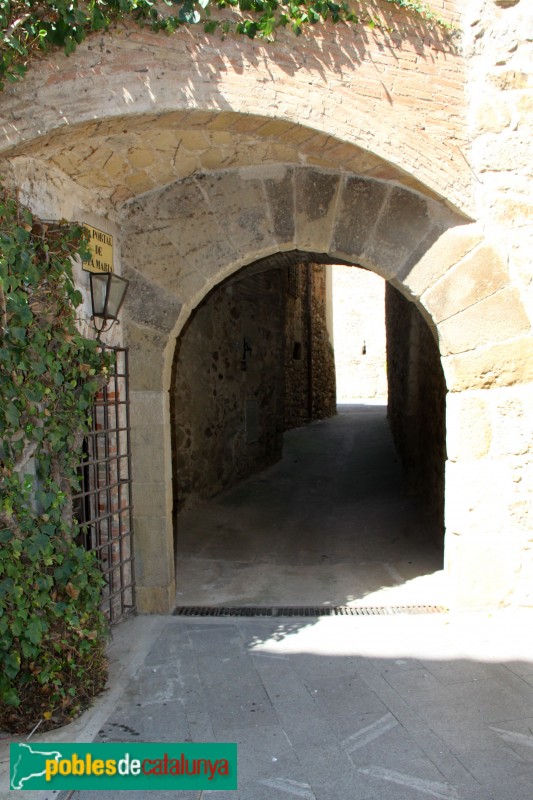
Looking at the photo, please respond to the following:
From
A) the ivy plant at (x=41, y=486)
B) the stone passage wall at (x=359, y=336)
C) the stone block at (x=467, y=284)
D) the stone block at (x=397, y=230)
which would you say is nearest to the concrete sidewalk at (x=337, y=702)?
the ivy plant at (x=41, y=486)

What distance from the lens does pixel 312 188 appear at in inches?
151

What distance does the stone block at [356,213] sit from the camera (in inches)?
149

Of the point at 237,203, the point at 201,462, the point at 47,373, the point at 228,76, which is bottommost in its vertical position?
the point at 201,462

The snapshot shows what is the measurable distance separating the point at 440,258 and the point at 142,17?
6.68ft

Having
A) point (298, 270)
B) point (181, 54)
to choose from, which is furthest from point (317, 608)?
point (298, 270)

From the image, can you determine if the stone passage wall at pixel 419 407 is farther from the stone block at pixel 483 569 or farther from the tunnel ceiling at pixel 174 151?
the tunnel ceiling at pixel 174 151

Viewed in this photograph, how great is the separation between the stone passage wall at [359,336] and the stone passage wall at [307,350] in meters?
6.67

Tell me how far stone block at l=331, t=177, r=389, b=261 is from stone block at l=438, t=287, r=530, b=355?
73 cm

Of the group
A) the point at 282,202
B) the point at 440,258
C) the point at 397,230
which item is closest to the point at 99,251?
the point at 282,202

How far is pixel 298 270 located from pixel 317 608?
9.71m

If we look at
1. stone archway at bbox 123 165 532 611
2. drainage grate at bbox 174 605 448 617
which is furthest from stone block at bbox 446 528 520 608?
drainage grate at bbox 174 605 448 617

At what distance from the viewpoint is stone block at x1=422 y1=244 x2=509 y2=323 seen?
3.64 meters

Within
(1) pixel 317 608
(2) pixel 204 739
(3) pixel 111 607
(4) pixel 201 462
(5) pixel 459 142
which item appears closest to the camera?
(2) pixel 204 739

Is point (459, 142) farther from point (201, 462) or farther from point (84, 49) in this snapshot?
point (201, 462)
